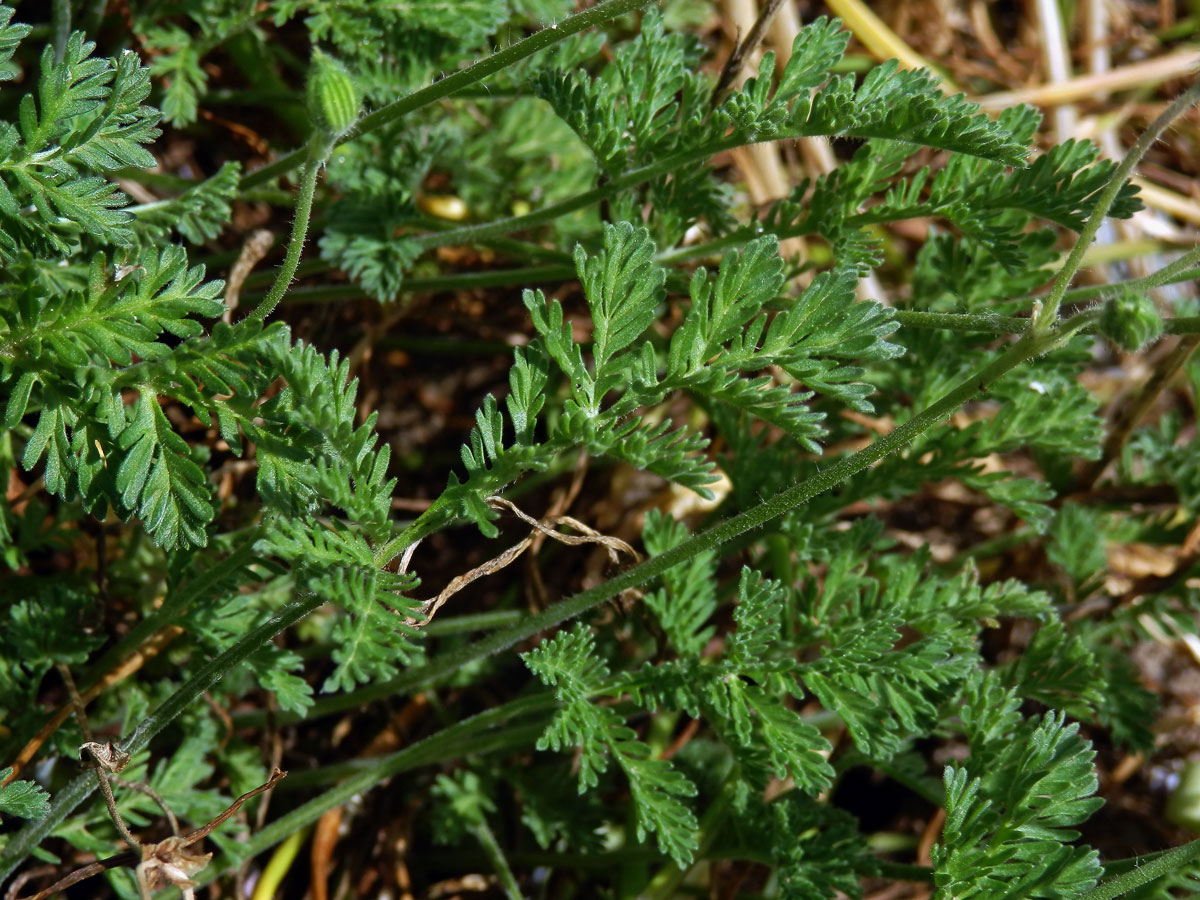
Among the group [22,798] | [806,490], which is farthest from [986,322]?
[22,798]

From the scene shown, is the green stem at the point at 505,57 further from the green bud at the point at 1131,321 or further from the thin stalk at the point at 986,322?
the green bud at the point at 1131,321

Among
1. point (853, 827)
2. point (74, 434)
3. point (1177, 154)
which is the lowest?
point (853, 827)

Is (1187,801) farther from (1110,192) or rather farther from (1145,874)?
(1110,192)

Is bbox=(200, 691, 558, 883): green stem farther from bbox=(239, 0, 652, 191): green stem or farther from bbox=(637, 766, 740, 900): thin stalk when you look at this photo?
bbox=(239, 0, 652, 191): green stem

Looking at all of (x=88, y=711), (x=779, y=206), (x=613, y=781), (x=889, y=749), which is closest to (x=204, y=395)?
(x=88, y=711)

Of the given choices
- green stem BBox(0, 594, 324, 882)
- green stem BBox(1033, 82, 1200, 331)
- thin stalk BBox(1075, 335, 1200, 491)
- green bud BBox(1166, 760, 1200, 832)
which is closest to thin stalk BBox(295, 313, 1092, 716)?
green stem BBox(1033, 82, 1200, 331)

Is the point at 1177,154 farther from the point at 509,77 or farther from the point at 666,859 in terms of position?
the point at 666,859
